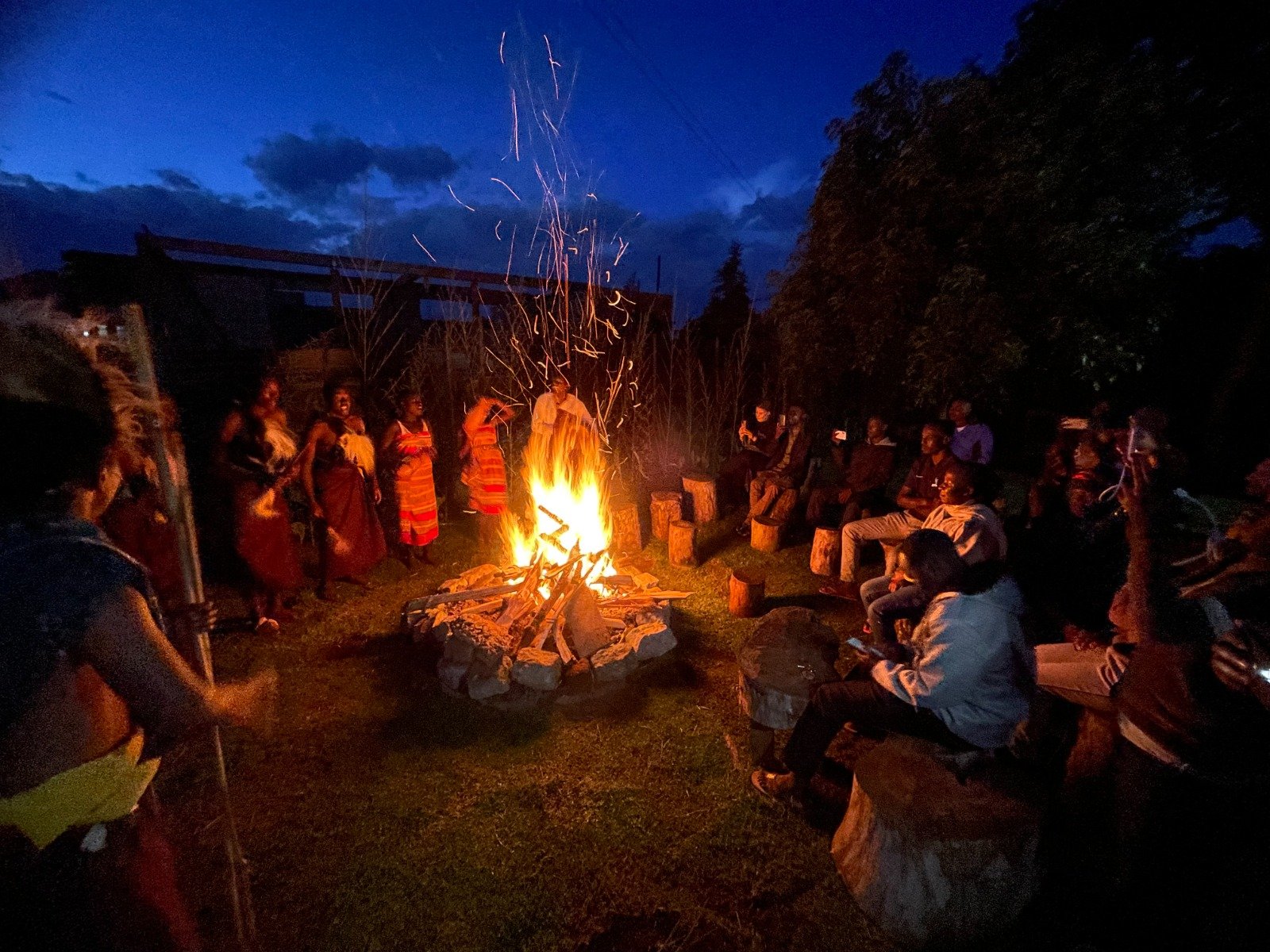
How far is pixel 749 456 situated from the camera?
9.09 metres

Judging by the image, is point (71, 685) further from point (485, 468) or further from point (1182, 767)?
point (485, 468)

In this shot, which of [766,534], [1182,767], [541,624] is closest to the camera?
[1182,767]

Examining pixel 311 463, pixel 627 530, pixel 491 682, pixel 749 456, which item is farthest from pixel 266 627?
pixel 749 456

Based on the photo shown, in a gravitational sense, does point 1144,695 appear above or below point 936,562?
below

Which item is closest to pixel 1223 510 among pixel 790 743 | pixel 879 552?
pixel 879 552

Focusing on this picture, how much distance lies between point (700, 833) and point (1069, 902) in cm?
178

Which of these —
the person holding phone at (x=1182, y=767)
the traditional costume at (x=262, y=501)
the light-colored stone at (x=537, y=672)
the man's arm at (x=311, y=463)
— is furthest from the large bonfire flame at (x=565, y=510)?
the person holding phone at (x=1182, y=767)

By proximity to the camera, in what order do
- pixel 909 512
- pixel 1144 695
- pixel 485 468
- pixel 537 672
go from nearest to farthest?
pixel 1144 695, pixel 537 672, pixel 909 512, pixel 485 468

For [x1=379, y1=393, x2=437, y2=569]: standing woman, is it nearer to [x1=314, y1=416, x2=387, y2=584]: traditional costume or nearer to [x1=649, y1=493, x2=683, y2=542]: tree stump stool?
[x1=314, y1=416, x2=387, y2=584]: traditional costume

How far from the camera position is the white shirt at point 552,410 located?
7.27 m

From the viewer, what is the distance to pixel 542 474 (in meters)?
7.40

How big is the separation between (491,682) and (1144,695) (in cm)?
382

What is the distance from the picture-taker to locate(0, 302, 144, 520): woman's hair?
1419 mm

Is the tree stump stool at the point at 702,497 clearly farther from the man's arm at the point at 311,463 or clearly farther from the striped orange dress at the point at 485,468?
the man's arm at the point at 311,463
